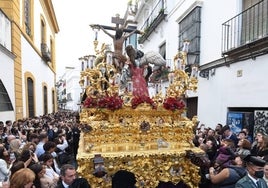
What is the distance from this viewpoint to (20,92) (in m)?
12.2

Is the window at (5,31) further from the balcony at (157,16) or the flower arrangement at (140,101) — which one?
the flower arrangement at (140,101)

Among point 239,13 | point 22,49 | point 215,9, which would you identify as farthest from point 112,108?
point 22,49

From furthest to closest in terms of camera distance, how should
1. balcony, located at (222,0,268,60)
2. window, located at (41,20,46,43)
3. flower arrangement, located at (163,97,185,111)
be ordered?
window, located at (41,20,46,43)
balcony, located at (222,0,268,60)
flower arrangement, located at (163,97,185,111)

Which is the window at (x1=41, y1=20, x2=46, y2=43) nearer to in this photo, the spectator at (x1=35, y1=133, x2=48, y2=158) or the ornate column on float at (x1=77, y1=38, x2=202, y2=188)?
the spectator at (x1=35, y1=133, x2=48, y2=158)

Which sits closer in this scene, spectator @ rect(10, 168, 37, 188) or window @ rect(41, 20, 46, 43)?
spectator @ rect(10, 168, 37, 188)

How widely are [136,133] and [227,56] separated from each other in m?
5.07

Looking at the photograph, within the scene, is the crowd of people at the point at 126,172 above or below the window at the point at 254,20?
below

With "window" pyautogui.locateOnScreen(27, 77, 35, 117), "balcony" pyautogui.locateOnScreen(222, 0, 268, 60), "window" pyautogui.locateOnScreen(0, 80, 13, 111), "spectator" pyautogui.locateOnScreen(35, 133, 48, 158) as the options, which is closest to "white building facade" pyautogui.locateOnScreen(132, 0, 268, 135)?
A: "balcony" pyautogui.locateOnScreen(222, 0, 268, 60)

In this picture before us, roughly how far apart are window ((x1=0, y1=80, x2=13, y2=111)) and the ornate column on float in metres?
6.06

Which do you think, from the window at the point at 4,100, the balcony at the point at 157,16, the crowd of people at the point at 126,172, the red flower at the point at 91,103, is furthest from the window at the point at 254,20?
the window at the point at 4,100

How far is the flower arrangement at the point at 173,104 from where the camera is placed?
4.80 meters

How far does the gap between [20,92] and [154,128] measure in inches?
373

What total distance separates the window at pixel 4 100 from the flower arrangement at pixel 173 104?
700 cm

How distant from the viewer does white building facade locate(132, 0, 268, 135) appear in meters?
6.88
